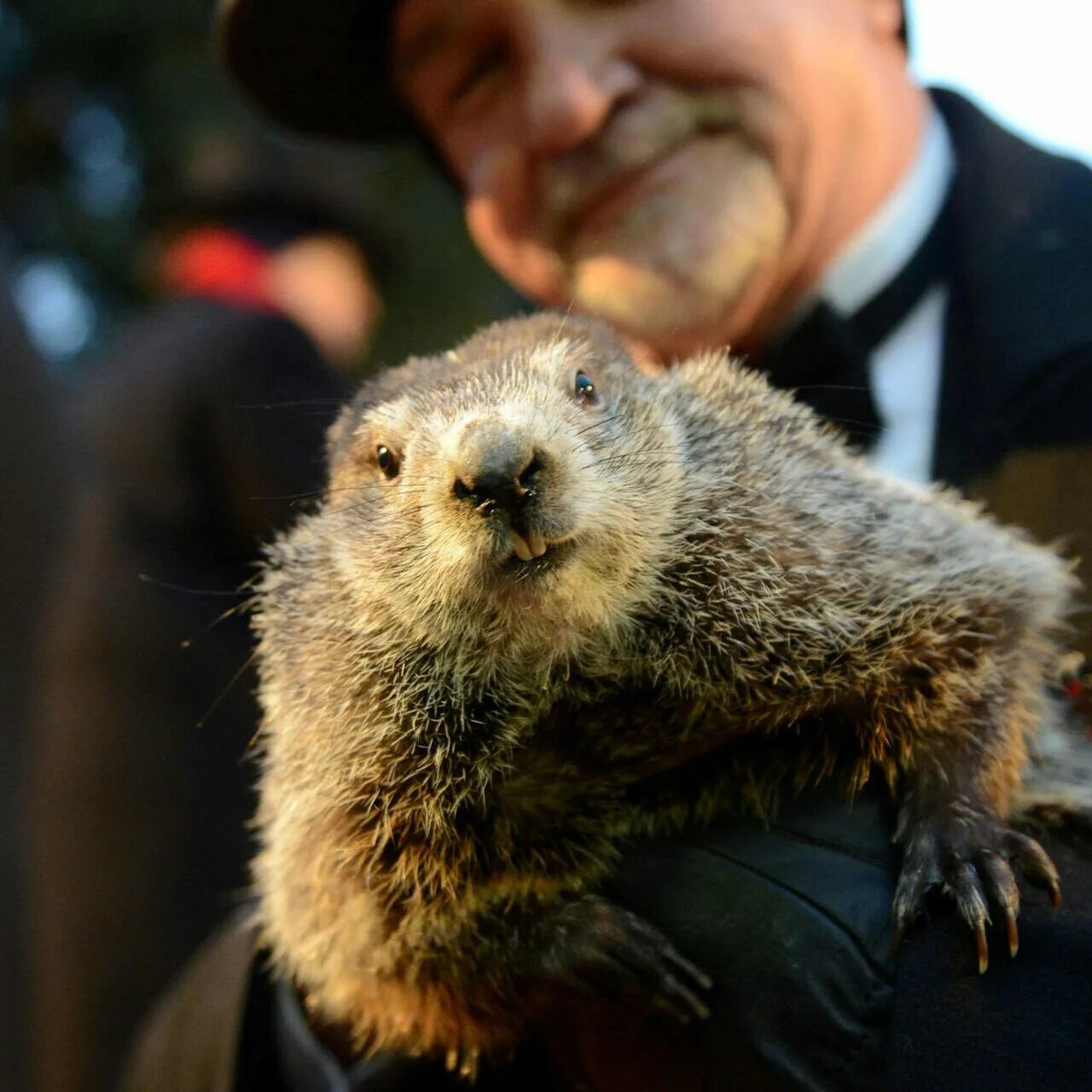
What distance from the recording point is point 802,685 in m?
1.62

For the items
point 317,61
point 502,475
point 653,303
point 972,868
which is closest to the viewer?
point 502,475

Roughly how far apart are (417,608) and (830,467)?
0.80 meters

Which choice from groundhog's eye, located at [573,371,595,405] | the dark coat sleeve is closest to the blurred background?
the dark coat sleeve

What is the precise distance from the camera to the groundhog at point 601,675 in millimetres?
1504

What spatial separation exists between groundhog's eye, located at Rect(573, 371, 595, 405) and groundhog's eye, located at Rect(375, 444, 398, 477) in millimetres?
332

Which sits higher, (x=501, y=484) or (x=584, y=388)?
(x=584, y=388)

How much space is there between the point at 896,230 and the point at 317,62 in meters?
1.54

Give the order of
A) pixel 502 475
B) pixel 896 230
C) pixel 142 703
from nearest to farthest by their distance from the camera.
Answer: pixel 502 475 → pixel 896 230 → pixel 142 703

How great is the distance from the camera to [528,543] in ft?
4.47

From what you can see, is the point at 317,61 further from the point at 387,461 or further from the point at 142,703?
the point at 142,703

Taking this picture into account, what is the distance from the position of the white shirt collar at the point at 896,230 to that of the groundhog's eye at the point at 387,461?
36.3 inches

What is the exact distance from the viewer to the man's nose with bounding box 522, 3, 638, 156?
177 cm

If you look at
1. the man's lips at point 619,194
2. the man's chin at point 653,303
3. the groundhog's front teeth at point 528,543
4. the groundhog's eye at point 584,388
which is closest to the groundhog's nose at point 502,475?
the groundhog's front teeth at point 528,543

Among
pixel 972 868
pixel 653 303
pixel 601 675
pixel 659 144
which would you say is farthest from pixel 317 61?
pixel 972 868
